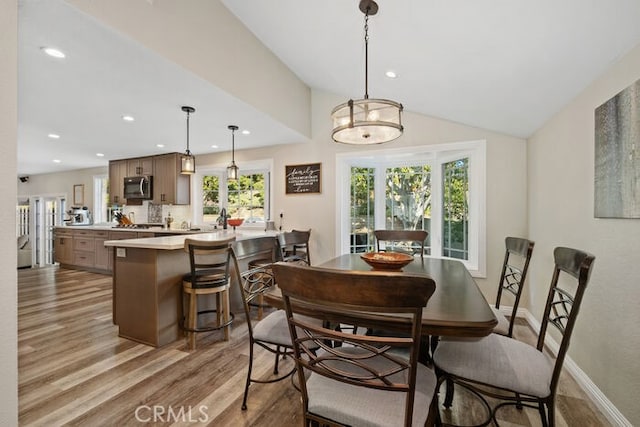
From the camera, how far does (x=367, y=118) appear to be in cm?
179

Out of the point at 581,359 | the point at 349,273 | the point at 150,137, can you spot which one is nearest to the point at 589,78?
the point at 581,359

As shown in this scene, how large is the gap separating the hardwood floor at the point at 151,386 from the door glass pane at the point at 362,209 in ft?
6.72

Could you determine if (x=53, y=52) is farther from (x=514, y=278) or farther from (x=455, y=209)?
(x=455, y=209)

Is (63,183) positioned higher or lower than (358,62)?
lower

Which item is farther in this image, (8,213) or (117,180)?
(117,180)

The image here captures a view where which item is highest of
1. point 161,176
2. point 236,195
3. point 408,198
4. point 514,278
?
point 161,176

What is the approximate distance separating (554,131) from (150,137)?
Result: 4.89 metres

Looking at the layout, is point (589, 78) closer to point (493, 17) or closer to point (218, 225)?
point (493, 17)

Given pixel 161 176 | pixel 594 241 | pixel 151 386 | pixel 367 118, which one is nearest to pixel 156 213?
pixel 161 176

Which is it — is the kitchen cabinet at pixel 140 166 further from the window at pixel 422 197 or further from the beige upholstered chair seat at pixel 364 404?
the beige upholstered chair seat at pixel 364 404

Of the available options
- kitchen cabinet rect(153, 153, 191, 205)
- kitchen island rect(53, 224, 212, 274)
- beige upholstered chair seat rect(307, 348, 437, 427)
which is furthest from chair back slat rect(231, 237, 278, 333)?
kitchen cabinet rect(153, 153, 191, 205)

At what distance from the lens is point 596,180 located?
1.79 meters

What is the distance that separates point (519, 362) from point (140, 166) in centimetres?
637

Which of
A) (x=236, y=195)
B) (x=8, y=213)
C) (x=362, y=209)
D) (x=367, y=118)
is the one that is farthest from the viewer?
(x=236, y=195)
